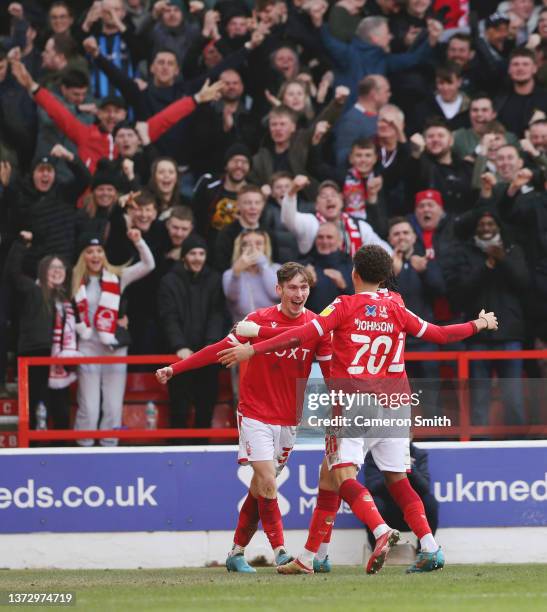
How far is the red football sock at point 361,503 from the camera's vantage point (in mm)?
8719

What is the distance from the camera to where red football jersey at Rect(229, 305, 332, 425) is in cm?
952

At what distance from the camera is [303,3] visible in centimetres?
1638

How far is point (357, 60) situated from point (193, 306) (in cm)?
437

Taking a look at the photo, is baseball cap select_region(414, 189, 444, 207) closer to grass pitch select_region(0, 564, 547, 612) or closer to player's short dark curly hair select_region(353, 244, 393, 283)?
grass pitch select_region(0, 564, 547, 612)

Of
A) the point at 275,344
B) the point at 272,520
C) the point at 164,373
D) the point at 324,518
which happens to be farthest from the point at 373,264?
the point at 272,520

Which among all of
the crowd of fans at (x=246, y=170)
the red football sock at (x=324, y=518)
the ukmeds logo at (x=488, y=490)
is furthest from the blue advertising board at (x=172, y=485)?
the red football sock at (x=324, y=518)

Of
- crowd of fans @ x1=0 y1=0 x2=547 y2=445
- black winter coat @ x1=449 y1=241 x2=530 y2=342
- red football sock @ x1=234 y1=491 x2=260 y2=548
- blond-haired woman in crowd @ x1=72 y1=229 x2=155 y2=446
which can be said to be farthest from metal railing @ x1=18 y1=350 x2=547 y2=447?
Answer: red football sock @ x1=234 y1=491 x2=260 y2=548

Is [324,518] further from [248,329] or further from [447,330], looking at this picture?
[447,330]

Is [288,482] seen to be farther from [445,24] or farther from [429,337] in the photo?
[445,24]

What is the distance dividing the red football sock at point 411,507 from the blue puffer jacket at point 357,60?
756cm

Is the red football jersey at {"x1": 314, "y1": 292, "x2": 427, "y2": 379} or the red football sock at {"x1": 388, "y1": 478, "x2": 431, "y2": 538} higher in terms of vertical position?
the red football jersey at {"x1": 314, "y1": 292, "x2": 427, "y2": 379}

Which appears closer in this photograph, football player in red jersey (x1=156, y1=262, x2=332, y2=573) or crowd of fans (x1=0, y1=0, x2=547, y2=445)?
football player in red jersey (x1=156, y1=262, x2=332, y2=573)

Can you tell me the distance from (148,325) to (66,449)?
2.19m

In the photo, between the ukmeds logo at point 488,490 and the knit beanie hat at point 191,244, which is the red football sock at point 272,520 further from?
the knit beanie hat at point 191,244
